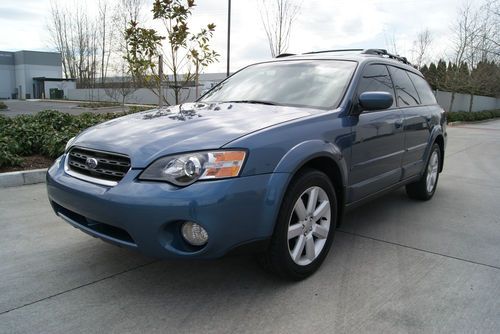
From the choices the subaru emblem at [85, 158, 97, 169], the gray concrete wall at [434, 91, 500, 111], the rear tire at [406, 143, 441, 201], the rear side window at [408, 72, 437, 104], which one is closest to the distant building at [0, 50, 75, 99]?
the gray concrete wall at [434, 91, 500, 111]

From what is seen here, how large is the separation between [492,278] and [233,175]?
2209 millimetres

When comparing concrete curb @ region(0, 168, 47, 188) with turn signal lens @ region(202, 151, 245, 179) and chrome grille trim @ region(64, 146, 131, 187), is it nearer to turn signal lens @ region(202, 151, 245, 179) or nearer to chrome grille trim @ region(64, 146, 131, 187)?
chrome grille trim @ region(64, 146, 131, 187)

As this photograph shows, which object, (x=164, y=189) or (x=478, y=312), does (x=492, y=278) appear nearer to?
(x=478, y=312)

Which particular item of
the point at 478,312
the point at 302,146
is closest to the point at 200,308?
the point at 302,146

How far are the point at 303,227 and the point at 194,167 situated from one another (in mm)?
951

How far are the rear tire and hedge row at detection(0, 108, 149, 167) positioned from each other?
4.96 meters

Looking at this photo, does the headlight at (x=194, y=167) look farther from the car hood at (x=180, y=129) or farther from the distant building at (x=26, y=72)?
the distant building at (x=26, y=72)

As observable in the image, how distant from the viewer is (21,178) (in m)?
5.66

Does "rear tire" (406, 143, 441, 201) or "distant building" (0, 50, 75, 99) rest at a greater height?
"distant building" (0, 50, 75, 99)

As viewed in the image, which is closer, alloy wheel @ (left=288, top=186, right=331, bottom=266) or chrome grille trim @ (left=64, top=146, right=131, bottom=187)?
chrome grille trim @ (left=64, top=146, right=131, bottom=187)

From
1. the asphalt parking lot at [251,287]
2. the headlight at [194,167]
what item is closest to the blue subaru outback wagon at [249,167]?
the headlight at [194,167]

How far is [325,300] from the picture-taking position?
2.84m

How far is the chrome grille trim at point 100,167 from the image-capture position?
268 cm

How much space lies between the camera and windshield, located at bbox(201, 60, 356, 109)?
3.62 metres
